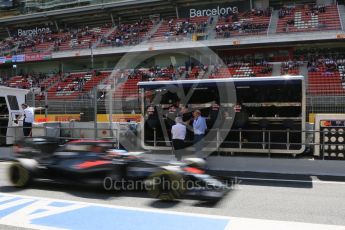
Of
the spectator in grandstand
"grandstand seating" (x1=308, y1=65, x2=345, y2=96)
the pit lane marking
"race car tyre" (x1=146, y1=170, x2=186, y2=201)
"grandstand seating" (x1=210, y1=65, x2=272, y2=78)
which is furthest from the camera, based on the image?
"grandstand seating" (x1=210, y1=65, x2=272, y2=78)

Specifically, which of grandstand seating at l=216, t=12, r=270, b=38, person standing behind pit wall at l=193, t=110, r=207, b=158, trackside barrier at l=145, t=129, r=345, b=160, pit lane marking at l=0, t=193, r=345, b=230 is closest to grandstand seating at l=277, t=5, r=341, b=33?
grandstand seating at l=216, t=12, r=270, b=38

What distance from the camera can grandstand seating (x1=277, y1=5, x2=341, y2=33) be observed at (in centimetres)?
3139

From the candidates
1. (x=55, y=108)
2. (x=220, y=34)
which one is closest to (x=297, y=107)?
(x=55, y=108)

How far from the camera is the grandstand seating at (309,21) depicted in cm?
3139

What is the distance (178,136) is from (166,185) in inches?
174

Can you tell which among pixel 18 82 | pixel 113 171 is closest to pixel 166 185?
pixel 113 171

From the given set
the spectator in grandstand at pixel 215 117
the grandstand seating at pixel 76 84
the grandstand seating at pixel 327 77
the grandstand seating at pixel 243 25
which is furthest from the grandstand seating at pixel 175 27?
the spectator in grandstand at pixel 215 117

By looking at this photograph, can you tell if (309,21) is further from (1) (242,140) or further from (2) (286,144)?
(2) (286,144)

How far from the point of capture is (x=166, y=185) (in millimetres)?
7102

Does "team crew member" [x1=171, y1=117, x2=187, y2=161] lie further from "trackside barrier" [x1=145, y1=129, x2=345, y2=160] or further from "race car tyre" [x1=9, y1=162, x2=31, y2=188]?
"race car tyre" [x1=9, y1=162, x2=31, y2=188]

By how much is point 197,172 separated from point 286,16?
3078cm

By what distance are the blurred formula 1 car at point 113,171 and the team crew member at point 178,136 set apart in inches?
127

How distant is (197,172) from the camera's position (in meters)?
7.19

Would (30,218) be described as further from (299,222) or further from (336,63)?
(336,63)
